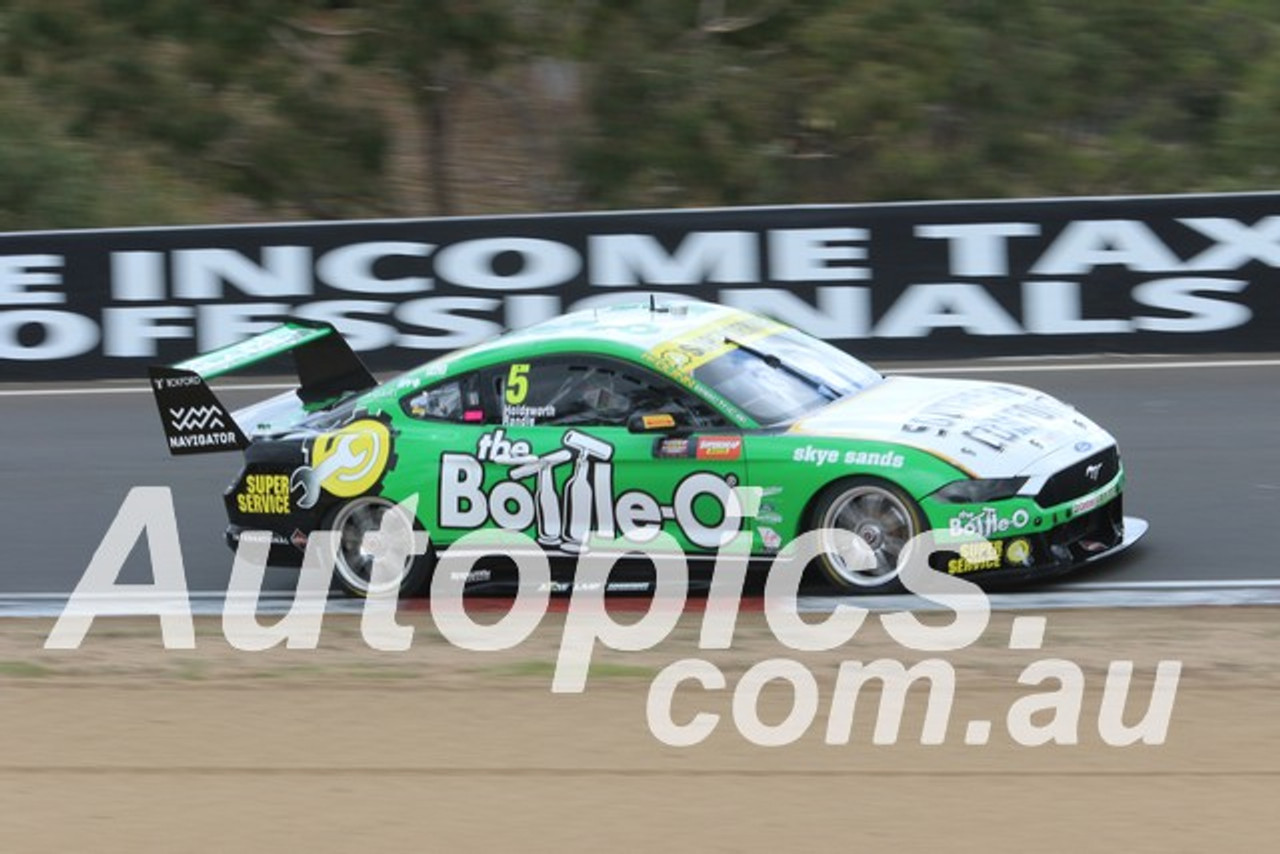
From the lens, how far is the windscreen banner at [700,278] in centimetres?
1530

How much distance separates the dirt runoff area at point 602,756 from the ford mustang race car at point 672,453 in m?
0.52

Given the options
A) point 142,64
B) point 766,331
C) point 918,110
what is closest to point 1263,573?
point 766,331

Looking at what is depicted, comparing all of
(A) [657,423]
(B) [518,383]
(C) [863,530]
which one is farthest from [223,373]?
(C) [863,530]

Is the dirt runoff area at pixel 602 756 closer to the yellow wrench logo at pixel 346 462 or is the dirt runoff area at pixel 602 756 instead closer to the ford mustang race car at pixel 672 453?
the ford mustang race car at pixel 672 453

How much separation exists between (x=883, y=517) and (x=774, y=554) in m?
0.51

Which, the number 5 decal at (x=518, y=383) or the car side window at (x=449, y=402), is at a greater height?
the number 5 decal at (x=518, y=383)

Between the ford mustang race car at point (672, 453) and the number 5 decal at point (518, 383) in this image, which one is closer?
the ford mustang race car at point (672, 453)

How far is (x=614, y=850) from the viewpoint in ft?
20.6

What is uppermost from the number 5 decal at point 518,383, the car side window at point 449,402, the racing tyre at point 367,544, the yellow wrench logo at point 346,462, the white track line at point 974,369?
the number 5 decal at point 518,383

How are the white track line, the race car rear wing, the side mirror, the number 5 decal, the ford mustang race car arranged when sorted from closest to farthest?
the ford mustang race car < the side mirror < the number 5 decal < the race car rear wing < the white track line

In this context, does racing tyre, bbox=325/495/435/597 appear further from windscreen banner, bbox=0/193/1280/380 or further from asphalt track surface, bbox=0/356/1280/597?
windscreen banner, bbox=0/193/1280/380

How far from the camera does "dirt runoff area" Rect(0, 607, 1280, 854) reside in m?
6.43

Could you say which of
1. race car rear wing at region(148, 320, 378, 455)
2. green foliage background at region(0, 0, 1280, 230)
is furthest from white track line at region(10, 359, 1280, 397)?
green foliage background at region(0, 0, 1280, 230)

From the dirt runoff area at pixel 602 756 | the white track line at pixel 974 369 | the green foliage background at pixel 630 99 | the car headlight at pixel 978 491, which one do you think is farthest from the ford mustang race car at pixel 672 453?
the green foliage background at pixel 630 99
